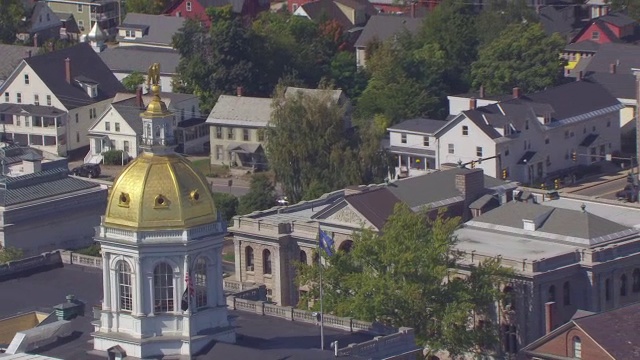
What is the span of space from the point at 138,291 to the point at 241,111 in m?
77.2

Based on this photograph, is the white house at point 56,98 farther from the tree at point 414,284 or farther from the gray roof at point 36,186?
the tree at point 414,284

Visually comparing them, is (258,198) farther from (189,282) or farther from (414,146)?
(189,282)

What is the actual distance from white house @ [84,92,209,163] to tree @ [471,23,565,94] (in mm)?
19252

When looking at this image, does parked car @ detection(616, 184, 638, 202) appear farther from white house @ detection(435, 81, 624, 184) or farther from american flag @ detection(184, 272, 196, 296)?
american flag @ detection(184, 272, 196, 296)

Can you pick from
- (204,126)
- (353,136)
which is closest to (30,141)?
(204,126)

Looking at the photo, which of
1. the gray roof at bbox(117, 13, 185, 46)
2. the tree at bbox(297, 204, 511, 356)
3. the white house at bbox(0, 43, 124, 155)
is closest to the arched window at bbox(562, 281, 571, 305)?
the tree at bbox(297, 204, 511, 356)

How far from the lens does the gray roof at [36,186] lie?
124062 mm

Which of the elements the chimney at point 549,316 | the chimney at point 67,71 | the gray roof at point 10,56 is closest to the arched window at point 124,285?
the chimney at point 549,316

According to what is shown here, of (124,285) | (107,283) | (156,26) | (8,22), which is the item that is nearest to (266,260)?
(107,283)

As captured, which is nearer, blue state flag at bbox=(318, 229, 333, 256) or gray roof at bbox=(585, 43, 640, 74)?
blue state flag at bbox=(318, 229, 333, 256)

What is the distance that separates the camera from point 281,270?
119750 millimetres

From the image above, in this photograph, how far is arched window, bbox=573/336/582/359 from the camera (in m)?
98.1

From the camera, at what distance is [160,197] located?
86125 millimetres

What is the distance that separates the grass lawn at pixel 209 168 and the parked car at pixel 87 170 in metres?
6.29
